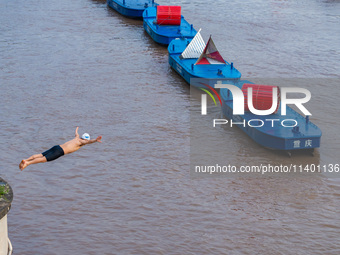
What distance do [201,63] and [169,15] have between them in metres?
9.66

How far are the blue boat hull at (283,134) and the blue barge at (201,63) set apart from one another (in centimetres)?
523

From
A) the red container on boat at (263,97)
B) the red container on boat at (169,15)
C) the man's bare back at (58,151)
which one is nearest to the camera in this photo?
the man's bare back at (58,151)

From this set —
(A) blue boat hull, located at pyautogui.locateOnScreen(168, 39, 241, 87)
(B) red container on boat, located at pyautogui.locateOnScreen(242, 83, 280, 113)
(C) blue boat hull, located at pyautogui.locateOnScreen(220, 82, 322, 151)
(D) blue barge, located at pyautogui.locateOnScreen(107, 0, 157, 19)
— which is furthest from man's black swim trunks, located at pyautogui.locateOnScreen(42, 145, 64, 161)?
(D) blue barge, located at pyautogui.locateOnScreen(107, 0, 157, 19)

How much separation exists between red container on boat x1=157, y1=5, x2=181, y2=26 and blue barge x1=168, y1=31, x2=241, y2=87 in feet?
19.3

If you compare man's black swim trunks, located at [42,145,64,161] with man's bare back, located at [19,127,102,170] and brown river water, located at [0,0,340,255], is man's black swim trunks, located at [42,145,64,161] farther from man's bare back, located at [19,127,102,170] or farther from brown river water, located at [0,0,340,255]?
brown river water, located at [0,0,340,255]

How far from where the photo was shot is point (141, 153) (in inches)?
894

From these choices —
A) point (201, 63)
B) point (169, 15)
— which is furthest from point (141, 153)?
point (169, 15)

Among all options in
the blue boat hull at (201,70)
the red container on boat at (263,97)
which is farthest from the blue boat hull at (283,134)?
the blue boat hull at (201,70)

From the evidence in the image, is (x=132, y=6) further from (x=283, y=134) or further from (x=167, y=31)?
(x=283, y=134)

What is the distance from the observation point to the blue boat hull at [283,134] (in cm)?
2134

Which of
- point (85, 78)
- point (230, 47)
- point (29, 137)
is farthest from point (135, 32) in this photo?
point (29, 137)

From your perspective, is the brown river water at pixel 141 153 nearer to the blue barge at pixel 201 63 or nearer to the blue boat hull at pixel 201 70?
the blue boat hull at pixel 201 70

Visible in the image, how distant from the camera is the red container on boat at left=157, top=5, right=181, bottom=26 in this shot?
128 feet

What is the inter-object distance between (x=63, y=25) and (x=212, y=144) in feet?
83.8
